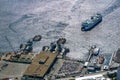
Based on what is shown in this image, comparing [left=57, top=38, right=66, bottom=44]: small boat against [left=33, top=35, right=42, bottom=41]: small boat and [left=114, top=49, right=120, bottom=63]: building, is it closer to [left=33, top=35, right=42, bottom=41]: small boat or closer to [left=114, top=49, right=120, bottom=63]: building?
[left=33, top=35, right=42, bottom=41]: small boat

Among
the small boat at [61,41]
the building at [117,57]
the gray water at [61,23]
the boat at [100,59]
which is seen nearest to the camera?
the building at [117,57]

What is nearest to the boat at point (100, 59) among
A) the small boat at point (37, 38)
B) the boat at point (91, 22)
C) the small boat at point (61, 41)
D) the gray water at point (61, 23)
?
the gray water at point (61, 23)

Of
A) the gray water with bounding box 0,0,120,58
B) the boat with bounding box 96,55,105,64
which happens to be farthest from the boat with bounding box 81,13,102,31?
the boat with bounding box 96,55,105,64

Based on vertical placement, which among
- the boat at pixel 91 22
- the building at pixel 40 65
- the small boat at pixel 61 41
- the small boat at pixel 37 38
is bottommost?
the building at pixel 40 65

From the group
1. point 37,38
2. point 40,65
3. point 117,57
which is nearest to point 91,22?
point 37,38

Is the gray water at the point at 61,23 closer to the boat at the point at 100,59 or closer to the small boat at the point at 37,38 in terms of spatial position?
the small boat at the point at 37,38

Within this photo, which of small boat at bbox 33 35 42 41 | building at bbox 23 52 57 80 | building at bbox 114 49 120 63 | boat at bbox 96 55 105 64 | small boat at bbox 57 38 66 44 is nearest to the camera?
building at bbox 23 52 57 80
